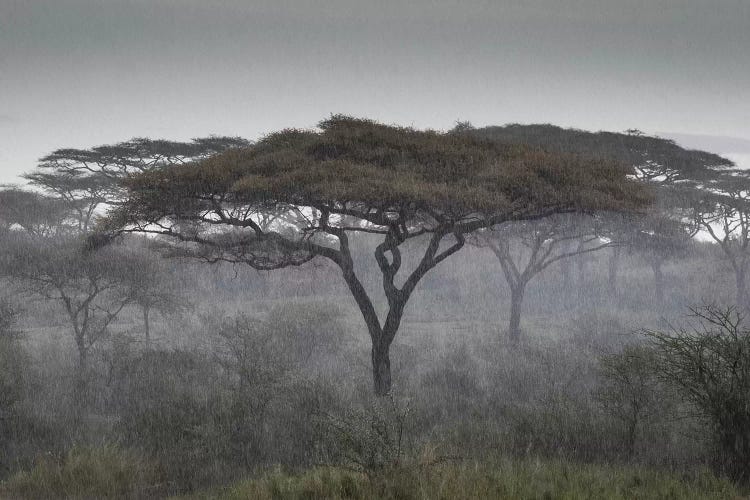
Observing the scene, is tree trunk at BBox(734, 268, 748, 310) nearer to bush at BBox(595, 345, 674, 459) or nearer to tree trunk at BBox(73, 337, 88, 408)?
bush at BBox(595, 345, 674, 459)

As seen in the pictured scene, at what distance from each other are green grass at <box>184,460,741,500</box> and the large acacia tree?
5.46 metres

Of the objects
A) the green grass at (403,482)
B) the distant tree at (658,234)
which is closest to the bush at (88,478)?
the green grass at (403,482)

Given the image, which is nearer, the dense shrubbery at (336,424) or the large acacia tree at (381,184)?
the dense shrubbery at (336,424)

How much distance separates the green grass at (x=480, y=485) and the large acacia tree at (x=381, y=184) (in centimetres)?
546

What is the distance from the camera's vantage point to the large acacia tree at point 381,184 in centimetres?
1268

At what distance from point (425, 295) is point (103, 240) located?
25597 mm

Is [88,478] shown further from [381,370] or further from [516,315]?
[516,315]

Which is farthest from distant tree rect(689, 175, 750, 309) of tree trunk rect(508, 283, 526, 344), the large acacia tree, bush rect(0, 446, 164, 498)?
bush rect(0, 446, 164, 498)

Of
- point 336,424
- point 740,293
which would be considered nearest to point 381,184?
point 336,424

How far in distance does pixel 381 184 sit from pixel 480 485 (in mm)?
6380

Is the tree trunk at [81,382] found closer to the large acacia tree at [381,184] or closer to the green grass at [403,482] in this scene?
the large acacia tree at [381,184]

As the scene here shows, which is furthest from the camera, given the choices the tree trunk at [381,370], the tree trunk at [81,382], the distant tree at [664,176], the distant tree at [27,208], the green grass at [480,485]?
the distant tree at [27,208]

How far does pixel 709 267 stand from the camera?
1708 inches

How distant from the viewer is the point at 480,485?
281 inches
